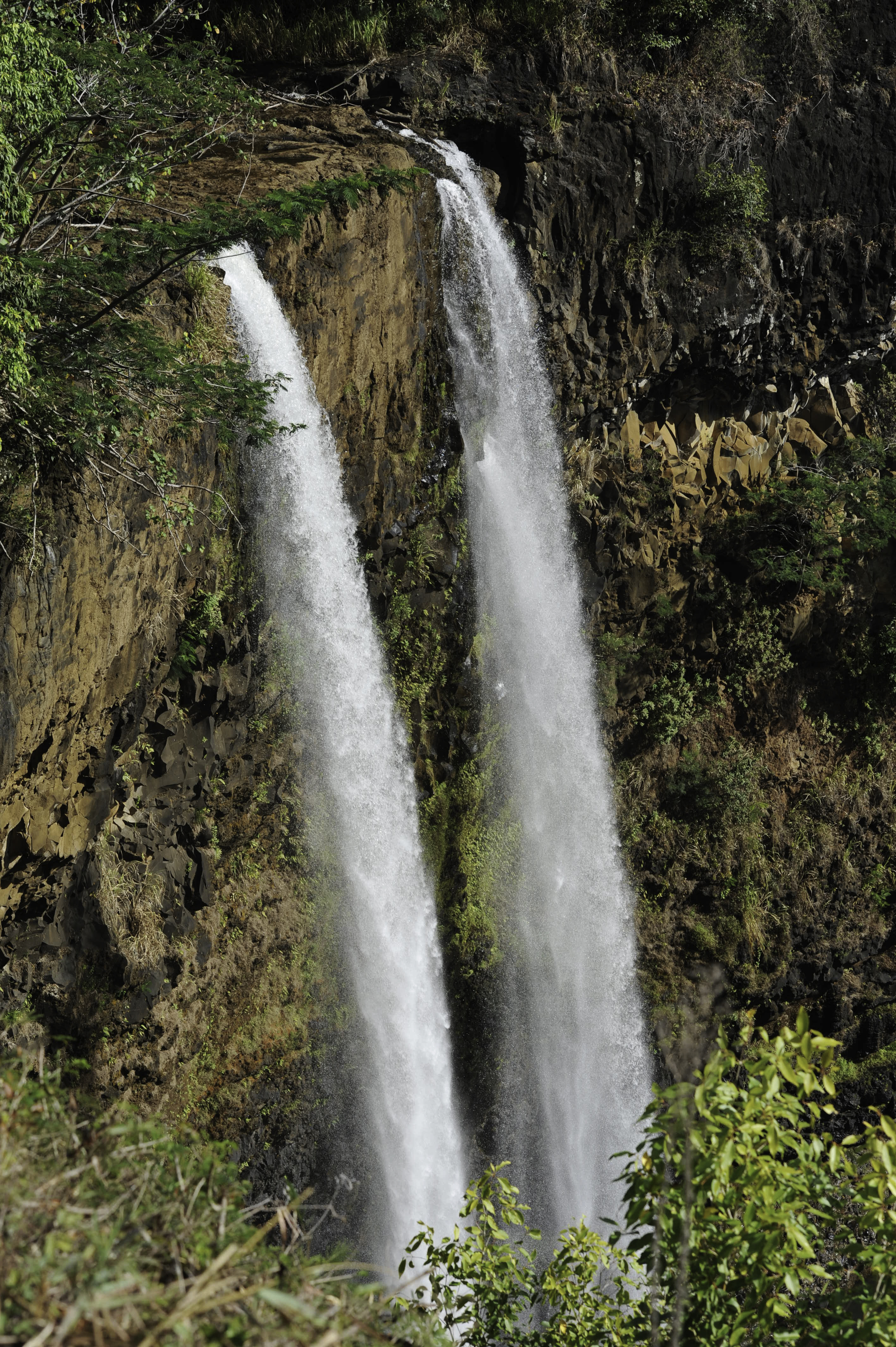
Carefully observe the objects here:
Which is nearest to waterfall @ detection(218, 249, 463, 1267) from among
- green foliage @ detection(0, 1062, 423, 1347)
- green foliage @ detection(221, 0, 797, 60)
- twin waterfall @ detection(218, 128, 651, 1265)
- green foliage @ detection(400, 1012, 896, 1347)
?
twin waterfall @ detection(218, 128, 651, 1265)

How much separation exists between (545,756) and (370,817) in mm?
2780

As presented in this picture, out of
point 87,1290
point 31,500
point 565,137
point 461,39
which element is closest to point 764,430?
point 565,137

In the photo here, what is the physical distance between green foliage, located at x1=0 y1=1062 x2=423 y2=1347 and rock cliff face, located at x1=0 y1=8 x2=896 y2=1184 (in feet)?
11.8

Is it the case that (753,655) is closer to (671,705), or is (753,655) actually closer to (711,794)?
(671,705)

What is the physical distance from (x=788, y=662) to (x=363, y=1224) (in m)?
8.65

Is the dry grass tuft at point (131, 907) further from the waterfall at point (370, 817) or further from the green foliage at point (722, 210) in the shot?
the green foliage at point (722, 210)

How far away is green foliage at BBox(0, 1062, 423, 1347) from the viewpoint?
1.61 metres

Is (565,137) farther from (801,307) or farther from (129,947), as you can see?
(129,947)

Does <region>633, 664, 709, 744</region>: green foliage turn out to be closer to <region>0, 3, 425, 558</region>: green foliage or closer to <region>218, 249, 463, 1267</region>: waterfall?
<region>218, 249, 463, 1267</region>: waterfall

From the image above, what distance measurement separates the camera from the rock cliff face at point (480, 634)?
665 cm

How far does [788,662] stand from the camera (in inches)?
496

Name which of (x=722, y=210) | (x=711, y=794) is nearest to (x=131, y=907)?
(x=711, y=794)

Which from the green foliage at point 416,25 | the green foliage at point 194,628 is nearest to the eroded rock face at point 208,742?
the green foliage at point 194,628

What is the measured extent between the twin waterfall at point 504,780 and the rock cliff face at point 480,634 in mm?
316
